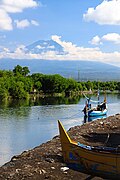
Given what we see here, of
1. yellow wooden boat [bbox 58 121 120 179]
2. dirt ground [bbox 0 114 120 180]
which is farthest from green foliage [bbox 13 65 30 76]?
yellow wooden boat [bbox 58 121 120 179]

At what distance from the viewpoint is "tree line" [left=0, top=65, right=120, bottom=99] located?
80.2 m

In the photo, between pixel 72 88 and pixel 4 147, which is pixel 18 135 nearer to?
pixel 4 147

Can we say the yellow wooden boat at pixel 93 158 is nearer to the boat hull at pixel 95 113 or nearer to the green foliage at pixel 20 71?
the boat hull at pixel 95 113

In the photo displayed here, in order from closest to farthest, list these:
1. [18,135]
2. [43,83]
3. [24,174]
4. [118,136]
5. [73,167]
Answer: [24,174]
[73,167]
[118,136]
[18,135]
[43,83]

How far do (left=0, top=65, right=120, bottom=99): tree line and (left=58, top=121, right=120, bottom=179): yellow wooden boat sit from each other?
218 feet

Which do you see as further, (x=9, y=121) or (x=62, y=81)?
(x=62, y=81)

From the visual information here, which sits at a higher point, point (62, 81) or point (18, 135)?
point (62, 81)

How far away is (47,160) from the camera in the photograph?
11.8 m

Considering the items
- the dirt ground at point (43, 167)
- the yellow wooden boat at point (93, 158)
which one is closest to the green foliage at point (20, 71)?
the dirt ground at point (43, 167)

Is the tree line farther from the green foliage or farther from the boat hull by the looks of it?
the boat hull

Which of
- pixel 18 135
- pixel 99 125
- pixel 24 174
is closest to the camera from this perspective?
pixel 24 174

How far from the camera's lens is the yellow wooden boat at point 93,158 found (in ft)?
33.8

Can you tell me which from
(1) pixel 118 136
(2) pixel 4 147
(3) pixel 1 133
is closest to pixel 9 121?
→ (3) pixel 1 133

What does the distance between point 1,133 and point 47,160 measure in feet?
52.5
